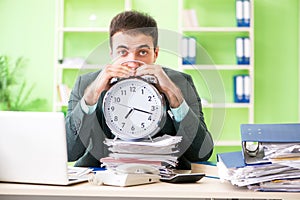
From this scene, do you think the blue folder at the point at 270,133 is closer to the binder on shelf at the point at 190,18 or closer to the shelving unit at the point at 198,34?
the shelving unit at the point at 198,34

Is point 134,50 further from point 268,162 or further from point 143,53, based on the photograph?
point 268,162

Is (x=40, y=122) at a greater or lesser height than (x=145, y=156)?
greater

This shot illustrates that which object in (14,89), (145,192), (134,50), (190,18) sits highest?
(190,18)

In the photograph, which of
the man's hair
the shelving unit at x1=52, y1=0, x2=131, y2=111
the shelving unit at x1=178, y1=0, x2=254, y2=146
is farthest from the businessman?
the shelving unit at x1=52, y1=0, x2=131, y2=111

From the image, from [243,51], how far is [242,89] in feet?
1.07

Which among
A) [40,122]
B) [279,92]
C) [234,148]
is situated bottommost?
[234,148]

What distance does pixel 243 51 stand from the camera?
192 inches

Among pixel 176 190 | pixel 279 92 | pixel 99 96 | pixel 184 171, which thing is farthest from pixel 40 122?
pixel 279 92

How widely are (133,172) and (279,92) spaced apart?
3.76 m

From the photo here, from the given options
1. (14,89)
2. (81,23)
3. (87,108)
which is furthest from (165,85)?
(14,89)

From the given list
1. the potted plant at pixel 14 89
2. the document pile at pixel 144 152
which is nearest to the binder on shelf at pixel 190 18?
the potted plant at pixel 14 89

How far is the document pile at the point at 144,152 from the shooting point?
1599 mm

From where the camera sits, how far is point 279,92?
16.8 feet

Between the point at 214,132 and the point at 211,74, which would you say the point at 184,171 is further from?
the point at 211,74
